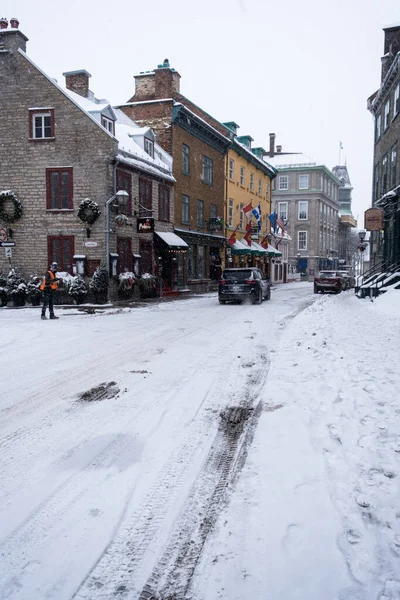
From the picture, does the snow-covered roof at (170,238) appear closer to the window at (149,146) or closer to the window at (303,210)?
the window at (149,146)

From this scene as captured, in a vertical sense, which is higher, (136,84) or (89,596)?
(136,84)

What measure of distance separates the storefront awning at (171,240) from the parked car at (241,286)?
5.30 metres

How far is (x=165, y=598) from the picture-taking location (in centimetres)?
235

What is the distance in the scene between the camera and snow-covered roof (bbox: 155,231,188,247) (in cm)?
2389

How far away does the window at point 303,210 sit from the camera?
2554 inches

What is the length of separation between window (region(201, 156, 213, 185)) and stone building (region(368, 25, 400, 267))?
11289 mm

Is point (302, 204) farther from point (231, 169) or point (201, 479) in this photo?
point (201, 479)

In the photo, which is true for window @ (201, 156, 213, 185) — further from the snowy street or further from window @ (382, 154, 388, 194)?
the snowy street

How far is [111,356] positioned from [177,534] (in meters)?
5.64

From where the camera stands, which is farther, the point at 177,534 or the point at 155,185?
the point at 155,185

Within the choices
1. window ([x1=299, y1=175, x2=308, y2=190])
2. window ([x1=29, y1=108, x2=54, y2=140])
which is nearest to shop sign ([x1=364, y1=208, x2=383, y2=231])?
window ([x1=29, y1=108, x2=54, y2=140])

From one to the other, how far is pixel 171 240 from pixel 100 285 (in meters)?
6.58

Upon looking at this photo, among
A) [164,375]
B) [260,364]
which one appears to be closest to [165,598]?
[164,375]

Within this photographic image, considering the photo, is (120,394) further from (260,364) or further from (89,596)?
(89,596)
